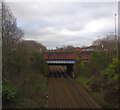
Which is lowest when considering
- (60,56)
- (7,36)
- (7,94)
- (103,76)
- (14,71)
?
(103,76)

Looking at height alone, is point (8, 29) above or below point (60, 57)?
above

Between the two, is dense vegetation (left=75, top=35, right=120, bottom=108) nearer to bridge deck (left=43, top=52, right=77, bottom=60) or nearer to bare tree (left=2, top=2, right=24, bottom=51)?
bridge deck (left=43, top=52, right=77, bottom=60)

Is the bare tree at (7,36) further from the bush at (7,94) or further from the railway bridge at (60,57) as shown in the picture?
the railway bridge at (60,57)

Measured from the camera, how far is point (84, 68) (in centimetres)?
5019

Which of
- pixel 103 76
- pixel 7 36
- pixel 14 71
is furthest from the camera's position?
pixel 103 76

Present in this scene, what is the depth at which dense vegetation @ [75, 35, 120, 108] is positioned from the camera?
2830 cm

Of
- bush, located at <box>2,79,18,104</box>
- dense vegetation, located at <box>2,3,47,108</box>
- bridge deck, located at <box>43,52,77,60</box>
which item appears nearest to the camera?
bush, located at <box>2,79,18,104</box>

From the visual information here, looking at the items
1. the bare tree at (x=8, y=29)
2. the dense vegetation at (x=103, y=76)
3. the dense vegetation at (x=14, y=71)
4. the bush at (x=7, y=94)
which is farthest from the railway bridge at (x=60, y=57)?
the bush at (x=7, y=94)

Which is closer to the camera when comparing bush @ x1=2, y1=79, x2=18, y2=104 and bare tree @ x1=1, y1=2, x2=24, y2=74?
bush @ x1=2, y1=79, x2=18, y2=104

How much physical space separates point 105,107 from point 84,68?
2414 centimetres

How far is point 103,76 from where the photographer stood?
3716 cm

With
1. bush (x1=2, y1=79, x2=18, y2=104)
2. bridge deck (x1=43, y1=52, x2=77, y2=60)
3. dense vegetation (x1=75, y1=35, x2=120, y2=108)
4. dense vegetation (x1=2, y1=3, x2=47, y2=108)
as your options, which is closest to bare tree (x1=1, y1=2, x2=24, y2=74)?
dense vegetation (x1=2, y1=3, x2=47, y2=108)

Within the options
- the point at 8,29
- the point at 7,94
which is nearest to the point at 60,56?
the point at 8,29

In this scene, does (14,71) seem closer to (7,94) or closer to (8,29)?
(8,29)
